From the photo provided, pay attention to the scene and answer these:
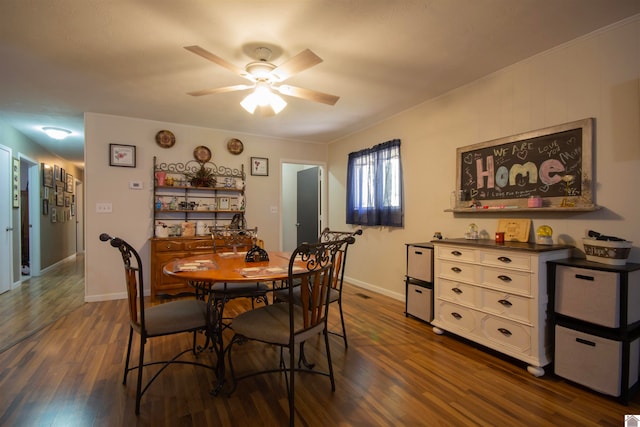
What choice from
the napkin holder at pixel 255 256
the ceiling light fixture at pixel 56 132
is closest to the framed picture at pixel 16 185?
the ceiling light fixture at pixel 56 132

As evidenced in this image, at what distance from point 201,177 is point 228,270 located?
272 centimetres

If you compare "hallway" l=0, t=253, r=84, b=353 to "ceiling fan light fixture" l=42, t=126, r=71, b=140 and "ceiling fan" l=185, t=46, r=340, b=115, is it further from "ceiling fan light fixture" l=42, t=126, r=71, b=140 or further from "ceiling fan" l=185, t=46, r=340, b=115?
"ceiling fan" l=185, t=46, r=340, b=115

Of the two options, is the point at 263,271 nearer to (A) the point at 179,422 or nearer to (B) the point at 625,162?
(A) the point at 179,422

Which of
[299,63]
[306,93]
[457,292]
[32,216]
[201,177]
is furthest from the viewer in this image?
[32,216]

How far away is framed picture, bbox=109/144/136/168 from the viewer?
392 cm

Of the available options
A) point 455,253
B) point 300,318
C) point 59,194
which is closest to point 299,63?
point 300,318

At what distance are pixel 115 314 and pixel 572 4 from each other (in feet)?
15.5

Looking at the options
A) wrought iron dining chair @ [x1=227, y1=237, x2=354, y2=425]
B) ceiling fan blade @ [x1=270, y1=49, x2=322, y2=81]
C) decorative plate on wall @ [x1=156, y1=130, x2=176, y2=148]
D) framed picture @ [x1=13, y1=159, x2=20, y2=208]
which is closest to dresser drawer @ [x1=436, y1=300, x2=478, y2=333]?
wrought iron dining chair @ [x1=227, y1=237, x2=354, y2=425]

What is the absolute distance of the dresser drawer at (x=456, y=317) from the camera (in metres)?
2.49

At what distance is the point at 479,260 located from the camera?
2439 millimetres

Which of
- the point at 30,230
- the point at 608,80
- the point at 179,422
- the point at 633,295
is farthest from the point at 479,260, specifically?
the point at 30,230

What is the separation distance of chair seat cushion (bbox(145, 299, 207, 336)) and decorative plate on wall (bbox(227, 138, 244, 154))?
303 centimetres

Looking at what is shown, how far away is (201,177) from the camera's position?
427 cm

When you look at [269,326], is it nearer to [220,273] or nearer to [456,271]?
[220,273]
